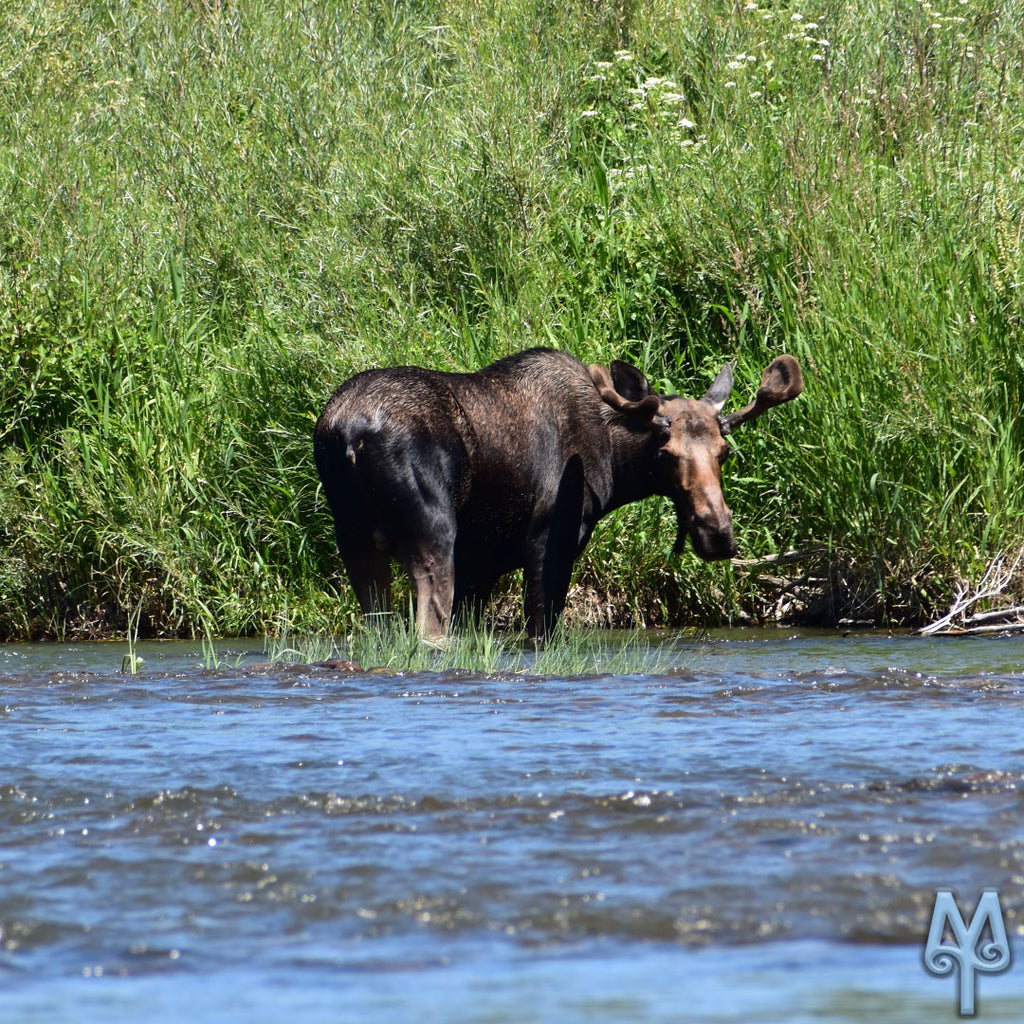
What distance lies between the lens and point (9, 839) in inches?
157

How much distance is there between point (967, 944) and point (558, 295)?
8.22 metres

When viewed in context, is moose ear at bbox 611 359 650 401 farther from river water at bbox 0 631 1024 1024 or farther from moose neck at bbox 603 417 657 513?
river water at bbox 0 631 1024 1024

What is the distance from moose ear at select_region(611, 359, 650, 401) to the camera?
9023mm

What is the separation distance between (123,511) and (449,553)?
2.54 meters

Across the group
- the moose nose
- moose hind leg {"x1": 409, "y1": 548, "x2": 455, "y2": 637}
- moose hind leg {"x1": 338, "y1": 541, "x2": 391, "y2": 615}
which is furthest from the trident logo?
the moose nose

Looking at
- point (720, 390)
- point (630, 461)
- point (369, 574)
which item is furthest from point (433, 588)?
point (720, 390)

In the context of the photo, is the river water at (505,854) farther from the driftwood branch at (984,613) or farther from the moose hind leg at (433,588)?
the driftwood branch at (984,613)

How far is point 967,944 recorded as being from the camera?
121 inches

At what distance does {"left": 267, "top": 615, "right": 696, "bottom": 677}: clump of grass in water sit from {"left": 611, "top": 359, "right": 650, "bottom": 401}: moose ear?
1.39 metres

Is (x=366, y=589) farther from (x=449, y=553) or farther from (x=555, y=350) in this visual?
(x=555, y=350)

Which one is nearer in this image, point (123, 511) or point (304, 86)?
point (123, 511)

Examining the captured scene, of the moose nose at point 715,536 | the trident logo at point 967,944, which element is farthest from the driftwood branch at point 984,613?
the trident logo at point 967,944

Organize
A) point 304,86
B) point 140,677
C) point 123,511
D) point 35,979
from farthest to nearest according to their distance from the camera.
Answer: point 304,86
point 123,511
point 140,677
point 35,979

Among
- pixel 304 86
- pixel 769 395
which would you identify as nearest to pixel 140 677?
pixel 769 395
